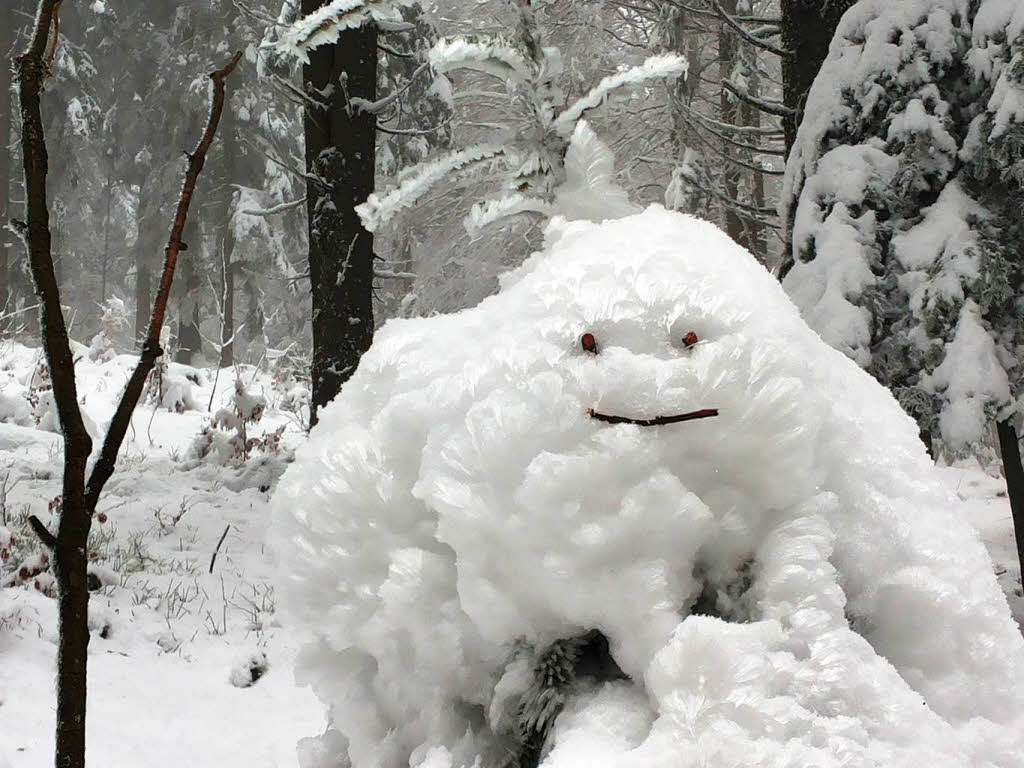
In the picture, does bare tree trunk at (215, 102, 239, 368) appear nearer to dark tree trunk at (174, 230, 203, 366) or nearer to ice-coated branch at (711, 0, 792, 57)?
dark tree trunk at (174, 230, 203, 366)

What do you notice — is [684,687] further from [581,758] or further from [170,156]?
[170,156]

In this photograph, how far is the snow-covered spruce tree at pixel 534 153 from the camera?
1299mm

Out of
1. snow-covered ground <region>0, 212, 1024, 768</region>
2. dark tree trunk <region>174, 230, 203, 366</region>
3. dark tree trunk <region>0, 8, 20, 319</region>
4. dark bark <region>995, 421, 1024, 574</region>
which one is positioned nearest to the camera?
snow-covered ground <region>0, 212, 1024, 768</region>

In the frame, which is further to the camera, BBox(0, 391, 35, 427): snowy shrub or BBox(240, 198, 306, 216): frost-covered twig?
BBox(0, 391, 35, 427): snowy shrub

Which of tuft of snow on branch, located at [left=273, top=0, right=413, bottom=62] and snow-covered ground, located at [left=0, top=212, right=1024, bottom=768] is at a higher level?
tuft of snow on branch, located at [left=273, top=0, right=413, bottom=62]

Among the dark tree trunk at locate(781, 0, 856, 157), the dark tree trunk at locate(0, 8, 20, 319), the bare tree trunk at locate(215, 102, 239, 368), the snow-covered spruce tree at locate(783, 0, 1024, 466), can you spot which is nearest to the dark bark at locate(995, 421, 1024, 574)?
the snow-covered spruce tree at locate(783, 0, 1024, 466)

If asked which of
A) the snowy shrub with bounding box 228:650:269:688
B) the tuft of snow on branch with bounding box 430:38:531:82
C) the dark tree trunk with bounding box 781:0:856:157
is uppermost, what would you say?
the dark tree trunk with bounding box 781:0:856:157

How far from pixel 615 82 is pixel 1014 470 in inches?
209

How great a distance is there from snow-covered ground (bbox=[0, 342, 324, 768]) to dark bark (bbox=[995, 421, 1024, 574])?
460cm

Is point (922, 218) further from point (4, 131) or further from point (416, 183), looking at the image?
point (4, 131)

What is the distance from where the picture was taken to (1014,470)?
18.0 feet

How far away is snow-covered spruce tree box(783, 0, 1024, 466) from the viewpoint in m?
4.40

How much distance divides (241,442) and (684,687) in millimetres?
6944

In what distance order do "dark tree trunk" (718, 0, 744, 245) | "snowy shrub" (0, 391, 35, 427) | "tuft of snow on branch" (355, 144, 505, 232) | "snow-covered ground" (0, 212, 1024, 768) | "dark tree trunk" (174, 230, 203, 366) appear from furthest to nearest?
"dark tree trunk" (174, 230, 203, 366) → "dark tree trunk" (718, 0, 744, 245) → "snowy shrub" (0, 391, 35, 427) → "tuft of snow on branch" (355, 144, 505, 232) → "snow-covered ground" (0, 212, 1024, 768)
